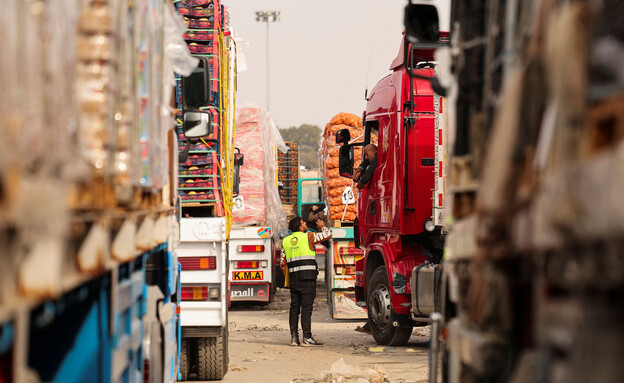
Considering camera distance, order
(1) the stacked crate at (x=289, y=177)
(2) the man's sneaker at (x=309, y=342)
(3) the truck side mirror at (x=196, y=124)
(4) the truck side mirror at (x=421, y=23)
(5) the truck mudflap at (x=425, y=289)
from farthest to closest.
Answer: (1) the stacked crate at (x=289, y=177), (2) the man's sneaker at (x=309, y=342), (5) the truck mudflap at (x=425, y=289), (3) the truck side mirror at (x=196, y=124), (4) the truck side mirror at (x=421, y=23)

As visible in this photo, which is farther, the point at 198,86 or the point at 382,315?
the point at 382,315

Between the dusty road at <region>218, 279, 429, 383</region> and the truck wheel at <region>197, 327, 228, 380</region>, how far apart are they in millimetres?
279

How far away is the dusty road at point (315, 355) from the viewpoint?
33.9 feet

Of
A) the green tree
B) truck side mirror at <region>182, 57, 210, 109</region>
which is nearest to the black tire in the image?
truck side mirror at <region>182, 57, 210, 109</region>

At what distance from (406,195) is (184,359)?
3853 millimetres

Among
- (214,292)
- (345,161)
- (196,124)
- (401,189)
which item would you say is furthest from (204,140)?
(345,161)

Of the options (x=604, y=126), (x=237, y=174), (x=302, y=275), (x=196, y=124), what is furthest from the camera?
(x=237, y=174)

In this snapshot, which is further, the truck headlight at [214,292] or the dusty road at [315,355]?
the dusty road at [315,355]

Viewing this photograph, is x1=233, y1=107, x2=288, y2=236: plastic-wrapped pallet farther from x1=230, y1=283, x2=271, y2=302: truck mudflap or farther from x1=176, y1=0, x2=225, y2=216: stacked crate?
x1=176, y1=0, x2=225, y2=216: stacked crate

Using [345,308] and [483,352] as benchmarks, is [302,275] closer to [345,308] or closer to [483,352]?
[345,308]

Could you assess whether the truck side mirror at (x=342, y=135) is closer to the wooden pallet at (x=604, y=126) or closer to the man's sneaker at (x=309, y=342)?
the man's sneaker at (x=309, y=342)

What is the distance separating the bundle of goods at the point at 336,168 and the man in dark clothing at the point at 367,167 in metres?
5.20

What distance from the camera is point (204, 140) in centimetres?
1042

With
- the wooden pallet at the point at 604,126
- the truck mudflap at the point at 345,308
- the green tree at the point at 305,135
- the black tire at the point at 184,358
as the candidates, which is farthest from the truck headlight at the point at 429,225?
the green tree at the point at 305,135
